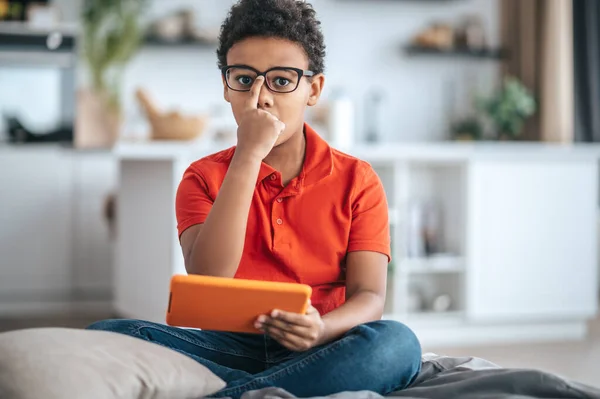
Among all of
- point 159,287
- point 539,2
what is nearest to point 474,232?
point 159,287

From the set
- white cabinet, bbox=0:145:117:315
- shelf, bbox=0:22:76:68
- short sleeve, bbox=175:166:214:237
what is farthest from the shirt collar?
shelf, bbox=0:22:76:68

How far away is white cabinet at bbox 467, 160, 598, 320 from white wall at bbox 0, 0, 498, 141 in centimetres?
178

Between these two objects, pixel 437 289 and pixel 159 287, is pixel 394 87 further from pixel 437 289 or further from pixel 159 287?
pixel 159 287

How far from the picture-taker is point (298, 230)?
170 centimetres

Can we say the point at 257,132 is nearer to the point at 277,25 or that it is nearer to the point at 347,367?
the point at 277,25

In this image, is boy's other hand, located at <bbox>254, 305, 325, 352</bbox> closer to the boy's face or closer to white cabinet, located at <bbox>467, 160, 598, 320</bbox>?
the boy's face

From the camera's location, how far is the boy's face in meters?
1.58

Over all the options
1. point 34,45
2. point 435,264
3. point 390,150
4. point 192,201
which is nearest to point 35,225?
point 34,45

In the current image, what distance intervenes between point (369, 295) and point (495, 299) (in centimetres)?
259

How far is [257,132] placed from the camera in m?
1.52

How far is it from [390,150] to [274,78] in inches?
93.9

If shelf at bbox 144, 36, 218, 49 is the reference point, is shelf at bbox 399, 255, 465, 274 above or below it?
below

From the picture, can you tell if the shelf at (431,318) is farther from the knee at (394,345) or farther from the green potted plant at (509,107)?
the knee at (394,345)

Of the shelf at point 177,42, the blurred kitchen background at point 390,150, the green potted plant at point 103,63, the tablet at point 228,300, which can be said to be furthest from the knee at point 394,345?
the shelf at point 177,42
